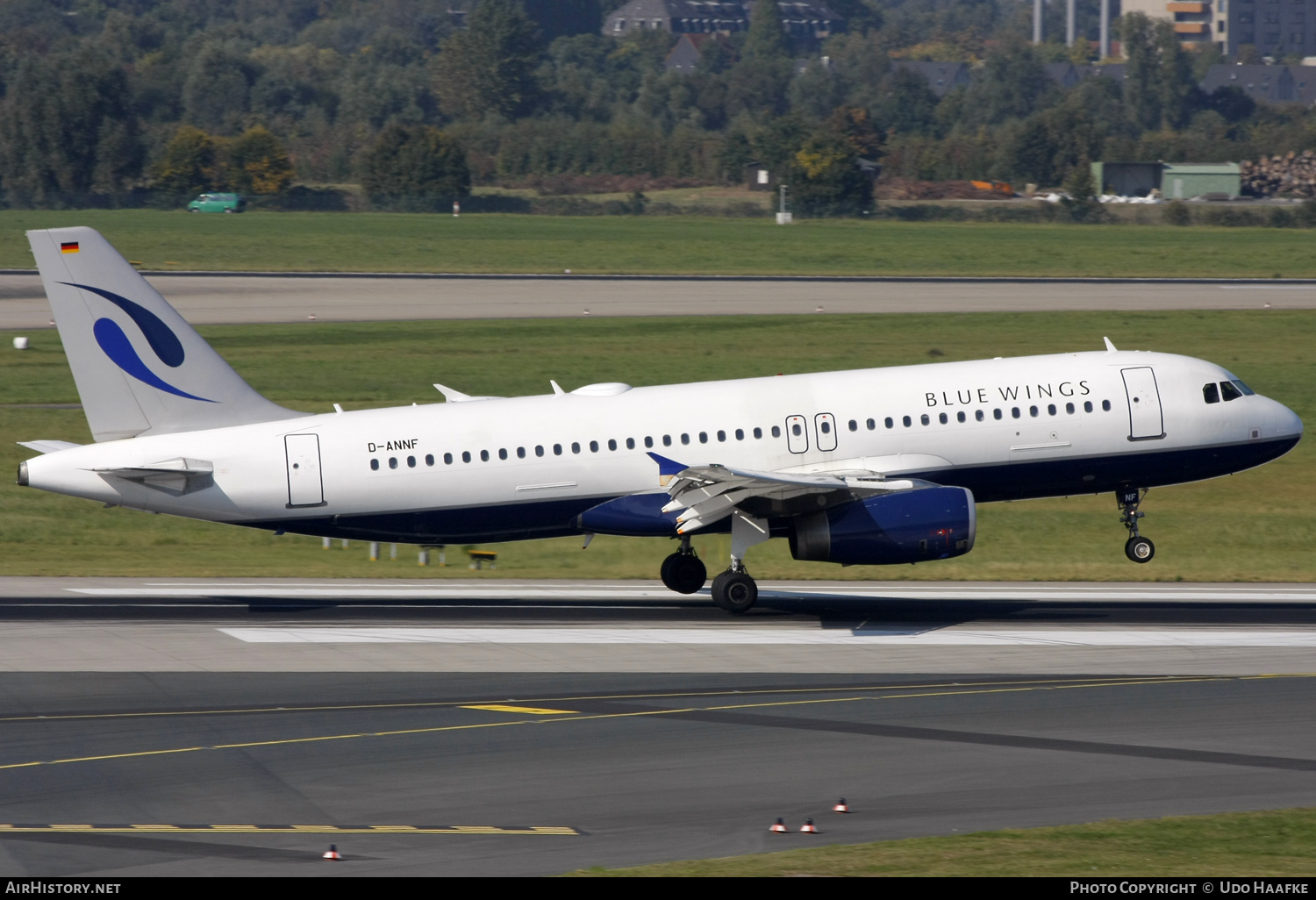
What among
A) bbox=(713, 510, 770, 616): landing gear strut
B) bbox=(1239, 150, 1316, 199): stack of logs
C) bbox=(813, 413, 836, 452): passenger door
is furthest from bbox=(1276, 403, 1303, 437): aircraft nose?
bbox=(1239, 150, 1316, 199): stack of logs

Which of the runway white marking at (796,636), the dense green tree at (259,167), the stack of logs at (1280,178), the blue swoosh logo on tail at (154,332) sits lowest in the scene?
the runway white marking at (796,636)

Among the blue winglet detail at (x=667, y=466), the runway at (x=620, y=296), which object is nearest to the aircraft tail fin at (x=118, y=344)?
the blue winglet detail at (x=667, y=466)

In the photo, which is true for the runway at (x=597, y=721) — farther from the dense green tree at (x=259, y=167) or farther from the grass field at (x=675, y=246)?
the dense green tree at (x=259, y=167)

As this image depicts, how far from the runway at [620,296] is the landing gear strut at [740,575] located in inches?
2006

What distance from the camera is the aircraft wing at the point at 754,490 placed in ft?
114

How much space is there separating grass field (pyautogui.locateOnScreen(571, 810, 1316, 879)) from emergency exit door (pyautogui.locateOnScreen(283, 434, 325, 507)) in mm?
18847

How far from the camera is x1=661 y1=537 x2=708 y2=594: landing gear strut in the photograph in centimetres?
3909

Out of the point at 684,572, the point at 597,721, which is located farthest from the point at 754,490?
the point at 597,721

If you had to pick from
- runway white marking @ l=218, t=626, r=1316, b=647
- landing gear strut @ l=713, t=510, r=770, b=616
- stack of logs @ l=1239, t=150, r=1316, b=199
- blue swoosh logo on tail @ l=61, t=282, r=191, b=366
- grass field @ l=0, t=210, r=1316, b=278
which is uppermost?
blue swoosh logo on tail @ l=61, t=282, r=191, b=366

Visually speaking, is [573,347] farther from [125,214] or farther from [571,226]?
[125,214]

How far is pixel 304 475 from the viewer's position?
36.9 metres

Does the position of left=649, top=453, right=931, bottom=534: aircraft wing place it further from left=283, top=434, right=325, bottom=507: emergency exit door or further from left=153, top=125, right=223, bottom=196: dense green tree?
left=153, top=125, right=223, bottom=196: dense green tree
